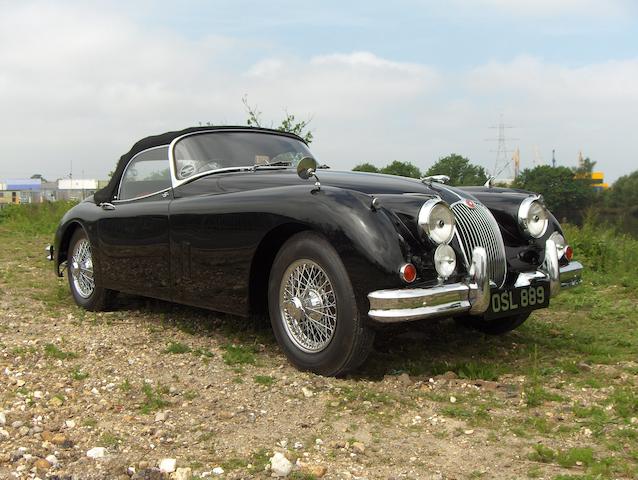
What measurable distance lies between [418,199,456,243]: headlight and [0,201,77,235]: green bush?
11802 millimetres

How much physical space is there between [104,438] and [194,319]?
2.58 meters

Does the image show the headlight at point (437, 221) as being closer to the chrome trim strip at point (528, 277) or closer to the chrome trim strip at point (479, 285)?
the chrome trim strip at point (479, 285)

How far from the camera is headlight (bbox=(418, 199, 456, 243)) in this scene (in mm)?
3748

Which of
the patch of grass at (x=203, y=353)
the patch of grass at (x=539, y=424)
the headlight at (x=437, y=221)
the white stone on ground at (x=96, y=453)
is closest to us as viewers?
the white stone on ground at (x=96, y=453)

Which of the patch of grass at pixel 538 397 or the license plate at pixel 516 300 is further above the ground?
the license plate at pixel 516 300

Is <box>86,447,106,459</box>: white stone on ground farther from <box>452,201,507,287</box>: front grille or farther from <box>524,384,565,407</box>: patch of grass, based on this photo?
<box>452,201,507,287</box>: front grille

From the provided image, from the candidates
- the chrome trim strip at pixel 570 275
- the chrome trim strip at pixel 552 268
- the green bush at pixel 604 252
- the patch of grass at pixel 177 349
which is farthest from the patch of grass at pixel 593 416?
the green bush at pixel 604 252

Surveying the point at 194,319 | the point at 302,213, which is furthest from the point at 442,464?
the point at 194,319

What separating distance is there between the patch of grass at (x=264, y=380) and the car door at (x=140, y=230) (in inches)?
56.2

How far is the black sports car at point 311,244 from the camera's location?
3.64m

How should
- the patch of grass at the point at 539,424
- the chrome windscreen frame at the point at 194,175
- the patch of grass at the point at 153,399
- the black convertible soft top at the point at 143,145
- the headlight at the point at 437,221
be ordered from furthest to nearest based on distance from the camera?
1. the black convertible soft top at the point at 143,145
2. the chrome windscreen frame at the point at 194,175
3. the headlight at the point at 437,221
4. the patch of grass at the point at 153,399
5. the patch of grass at the point at 539,424

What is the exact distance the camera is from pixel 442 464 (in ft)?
8.84

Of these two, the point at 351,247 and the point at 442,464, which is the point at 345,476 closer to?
the point at 442,464

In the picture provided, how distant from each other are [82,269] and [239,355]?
8.55 ft
